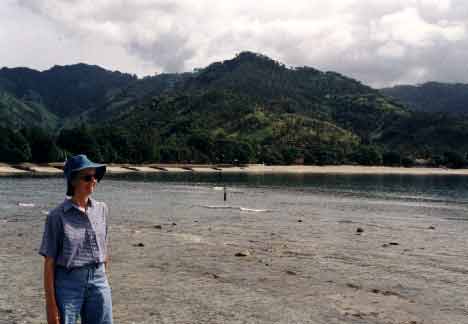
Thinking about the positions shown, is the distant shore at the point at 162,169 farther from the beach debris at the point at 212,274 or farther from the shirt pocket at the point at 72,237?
the shirt pocket at the point at 72,237

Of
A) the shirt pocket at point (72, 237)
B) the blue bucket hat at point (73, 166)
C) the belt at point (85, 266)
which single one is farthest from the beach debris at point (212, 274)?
the blue bucket hat at point (73, 166)

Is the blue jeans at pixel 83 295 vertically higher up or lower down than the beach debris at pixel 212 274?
Result: higher up

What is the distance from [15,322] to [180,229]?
19.5 m

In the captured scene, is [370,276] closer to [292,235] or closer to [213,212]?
[292,235]

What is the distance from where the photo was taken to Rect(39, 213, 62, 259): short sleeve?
640 cm

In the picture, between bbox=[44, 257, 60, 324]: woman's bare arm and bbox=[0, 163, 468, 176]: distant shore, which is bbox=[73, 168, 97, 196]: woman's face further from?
bbox=[0, 163, 468, 176]: distant shore

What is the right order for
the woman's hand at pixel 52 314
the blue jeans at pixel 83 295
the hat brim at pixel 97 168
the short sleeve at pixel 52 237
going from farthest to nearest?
the hat brim at pixel 97 168
the blue jeans at pixel 83 295
the short sleeve at pixel 52 237
the woman's hand at pixel 52 314

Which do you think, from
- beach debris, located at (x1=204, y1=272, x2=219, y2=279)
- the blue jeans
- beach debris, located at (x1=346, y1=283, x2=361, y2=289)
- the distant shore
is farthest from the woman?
the distant shore

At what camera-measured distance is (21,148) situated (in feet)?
451

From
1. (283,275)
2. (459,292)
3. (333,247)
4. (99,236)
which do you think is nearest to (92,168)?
(99,236)

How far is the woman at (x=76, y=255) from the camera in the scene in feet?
21.1

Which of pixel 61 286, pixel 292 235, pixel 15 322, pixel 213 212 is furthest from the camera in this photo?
pixel 213 212

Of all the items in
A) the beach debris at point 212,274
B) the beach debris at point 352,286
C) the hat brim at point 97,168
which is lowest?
the beach debris at point 352,286

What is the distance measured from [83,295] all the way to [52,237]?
92 centimetres
